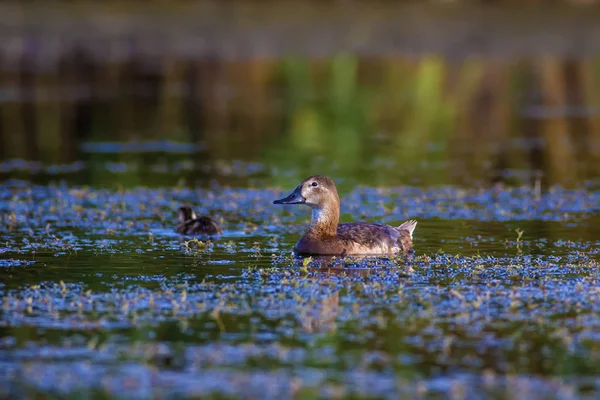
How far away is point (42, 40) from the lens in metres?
31.6

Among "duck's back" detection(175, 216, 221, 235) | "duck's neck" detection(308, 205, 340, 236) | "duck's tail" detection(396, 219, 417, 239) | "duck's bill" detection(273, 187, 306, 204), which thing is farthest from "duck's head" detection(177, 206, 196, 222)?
"duck's tail" detection(396, 219, 417, 239)

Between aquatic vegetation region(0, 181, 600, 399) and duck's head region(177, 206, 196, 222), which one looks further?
duck's head region(177, 206, 196, 222)

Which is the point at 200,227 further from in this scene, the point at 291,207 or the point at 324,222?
the point at 291,207

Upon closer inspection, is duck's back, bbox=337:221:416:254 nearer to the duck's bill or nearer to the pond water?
the pond water

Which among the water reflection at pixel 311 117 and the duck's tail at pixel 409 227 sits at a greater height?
the water reflection at pixel 311 117

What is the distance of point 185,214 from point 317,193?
184 cm

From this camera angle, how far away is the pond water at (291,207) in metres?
7.98

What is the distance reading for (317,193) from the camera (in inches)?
506

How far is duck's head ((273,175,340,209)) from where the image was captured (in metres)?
12.8

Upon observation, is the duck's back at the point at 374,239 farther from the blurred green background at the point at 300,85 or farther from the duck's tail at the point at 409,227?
the blurred green background at the point at 300,85

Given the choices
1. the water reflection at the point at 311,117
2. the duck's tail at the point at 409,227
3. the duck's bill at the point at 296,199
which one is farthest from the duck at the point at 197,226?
the water reflection at the point at 311,117

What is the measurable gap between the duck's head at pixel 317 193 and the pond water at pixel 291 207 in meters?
0.68

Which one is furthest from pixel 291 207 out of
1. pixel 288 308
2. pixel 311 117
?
pixel 311 117

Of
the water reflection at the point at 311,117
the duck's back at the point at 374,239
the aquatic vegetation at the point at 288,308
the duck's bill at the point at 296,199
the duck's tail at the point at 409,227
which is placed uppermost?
the water reflection at the point at 311,117
